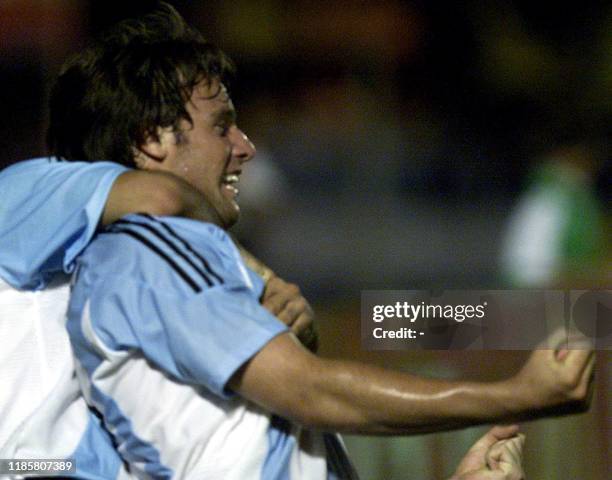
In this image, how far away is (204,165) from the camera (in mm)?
1461

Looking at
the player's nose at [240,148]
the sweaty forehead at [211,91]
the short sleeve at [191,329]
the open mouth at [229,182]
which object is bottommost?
the short sleeve at [191,329]

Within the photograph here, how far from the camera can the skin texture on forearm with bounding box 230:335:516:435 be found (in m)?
1.20

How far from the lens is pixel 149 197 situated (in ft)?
4.24

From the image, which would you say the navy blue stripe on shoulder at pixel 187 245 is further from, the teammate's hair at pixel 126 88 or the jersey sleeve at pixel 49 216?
the teammate's hair at pixel 126 88

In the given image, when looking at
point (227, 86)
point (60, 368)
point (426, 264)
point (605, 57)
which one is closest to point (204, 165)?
point (227, 86)

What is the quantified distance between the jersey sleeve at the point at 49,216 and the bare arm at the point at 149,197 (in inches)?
0.5

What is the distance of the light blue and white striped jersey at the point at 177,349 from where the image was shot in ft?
3.98

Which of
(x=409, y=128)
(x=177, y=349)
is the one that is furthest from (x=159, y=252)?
(x=409, y=128)

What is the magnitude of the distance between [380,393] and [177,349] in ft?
0.71

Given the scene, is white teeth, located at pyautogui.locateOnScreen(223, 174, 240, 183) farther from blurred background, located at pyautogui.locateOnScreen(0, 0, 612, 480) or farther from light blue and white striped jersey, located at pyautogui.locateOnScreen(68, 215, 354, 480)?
blurred background, located at pyautogui.locateOnScreen(0, 0, 612, 480)

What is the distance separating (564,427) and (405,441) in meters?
0.37

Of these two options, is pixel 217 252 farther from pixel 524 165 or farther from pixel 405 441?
pixel 524 165

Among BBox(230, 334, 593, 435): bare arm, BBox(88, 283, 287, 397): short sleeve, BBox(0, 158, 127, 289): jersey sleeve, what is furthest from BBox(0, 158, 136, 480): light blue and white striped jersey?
BBox(230, 334, 593, 435): bare arm

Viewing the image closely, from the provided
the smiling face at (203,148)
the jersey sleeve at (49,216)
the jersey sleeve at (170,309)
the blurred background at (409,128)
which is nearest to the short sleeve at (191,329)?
the jersey sleeve at (170,309)
